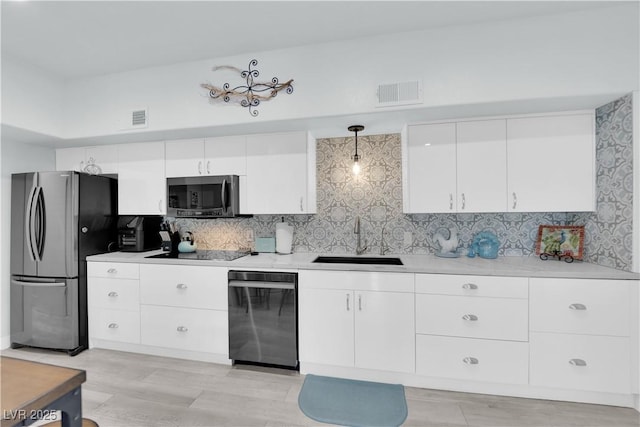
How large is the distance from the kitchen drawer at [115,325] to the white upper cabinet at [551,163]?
11.6 feet

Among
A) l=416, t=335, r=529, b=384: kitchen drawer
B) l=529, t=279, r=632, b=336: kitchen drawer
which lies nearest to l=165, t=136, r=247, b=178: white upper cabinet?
l=416, t=335, r=529, b=384: kitchen drawer

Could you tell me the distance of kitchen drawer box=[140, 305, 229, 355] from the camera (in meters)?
2.53

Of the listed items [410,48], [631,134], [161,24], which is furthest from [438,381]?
[161,24]

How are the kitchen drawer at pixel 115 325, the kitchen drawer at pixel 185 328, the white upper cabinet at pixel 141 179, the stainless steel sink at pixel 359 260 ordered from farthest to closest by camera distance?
the white upper cabinet at pixel 141 179, the kitchen drawer at pixel 115 325, the stainless steel sink at pixel 359 260, the kitchen drawer at pixel 185 328

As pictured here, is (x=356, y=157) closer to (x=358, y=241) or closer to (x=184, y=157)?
(x=358, y=241)

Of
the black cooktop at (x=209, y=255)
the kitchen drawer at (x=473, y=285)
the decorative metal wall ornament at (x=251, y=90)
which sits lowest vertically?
the kitchen drawer at (x=473, y=285)

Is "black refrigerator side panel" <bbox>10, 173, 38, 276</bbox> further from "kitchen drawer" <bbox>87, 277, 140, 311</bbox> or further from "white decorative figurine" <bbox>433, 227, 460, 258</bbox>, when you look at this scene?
"white decorative figurine" <bbox>433, 227, 460, 258</bbox>

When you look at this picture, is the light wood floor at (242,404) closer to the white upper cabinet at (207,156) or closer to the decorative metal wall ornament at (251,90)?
the white upper cabinet at (207,156)

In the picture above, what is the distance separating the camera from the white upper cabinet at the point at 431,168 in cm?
242

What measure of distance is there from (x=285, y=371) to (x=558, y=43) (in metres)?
3.23

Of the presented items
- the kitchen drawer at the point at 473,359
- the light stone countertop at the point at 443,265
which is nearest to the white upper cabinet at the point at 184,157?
the light stone countertop at the point at 443,265

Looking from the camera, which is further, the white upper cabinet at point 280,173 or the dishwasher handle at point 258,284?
the white upper cabinet at point 280,173

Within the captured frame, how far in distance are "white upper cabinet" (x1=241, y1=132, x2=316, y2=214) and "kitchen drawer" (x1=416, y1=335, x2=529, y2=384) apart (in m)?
1.54

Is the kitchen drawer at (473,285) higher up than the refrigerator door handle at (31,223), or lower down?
lower down
